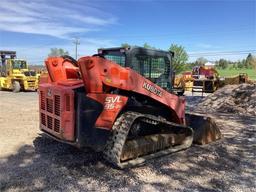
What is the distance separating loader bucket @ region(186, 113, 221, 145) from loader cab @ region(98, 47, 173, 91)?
1381mm

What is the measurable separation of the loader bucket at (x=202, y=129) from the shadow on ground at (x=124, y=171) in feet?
0.99

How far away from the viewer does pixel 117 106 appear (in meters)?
5.28

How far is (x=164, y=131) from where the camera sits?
641cm

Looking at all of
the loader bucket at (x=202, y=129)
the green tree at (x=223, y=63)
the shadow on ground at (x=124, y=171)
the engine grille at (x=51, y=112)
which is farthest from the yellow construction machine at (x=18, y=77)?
the green tree at (x=223, y=63)

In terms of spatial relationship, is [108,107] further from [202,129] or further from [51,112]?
[202,129]

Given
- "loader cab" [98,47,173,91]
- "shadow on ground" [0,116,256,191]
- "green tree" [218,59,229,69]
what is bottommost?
"shadow on ground" [0,116,256,191]

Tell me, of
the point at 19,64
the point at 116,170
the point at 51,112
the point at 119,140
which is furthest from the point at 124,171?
the point at 19,64

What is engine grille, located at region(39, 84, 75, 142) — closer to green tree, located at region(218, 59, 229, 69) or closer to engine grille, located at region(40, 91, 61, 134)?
engine grille, located at region(40, 91, 61, 134)

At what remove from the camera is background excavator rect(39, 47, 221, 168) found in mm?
4984

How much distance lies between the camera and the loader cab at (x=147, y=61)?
5963mm

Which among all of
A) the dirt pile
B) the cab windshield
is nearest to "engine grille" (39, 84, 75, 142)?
the dirt pile

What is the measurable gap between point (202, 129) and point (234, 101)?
7.63 meters

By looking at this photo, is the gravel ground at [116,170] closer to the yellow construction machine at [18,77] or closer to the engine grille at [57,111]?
the engine grille at [57,111]

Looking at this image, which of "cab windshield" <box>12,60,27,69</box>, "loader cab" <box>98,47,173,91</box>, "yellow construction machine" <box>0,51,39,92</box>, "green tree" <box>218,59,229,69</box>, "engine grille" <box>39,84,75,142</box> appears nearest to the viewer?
"engine grille" <box>39,84,75,142</box>
